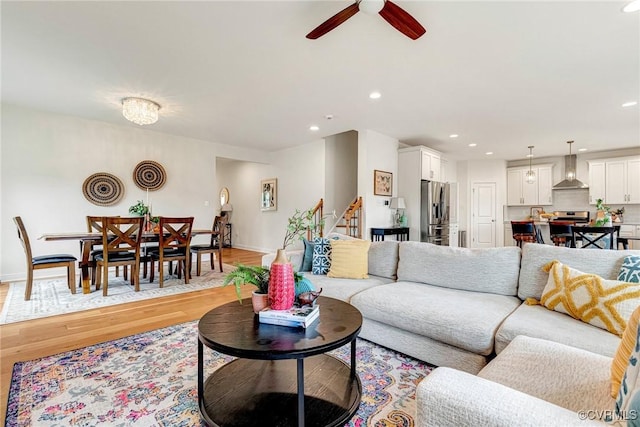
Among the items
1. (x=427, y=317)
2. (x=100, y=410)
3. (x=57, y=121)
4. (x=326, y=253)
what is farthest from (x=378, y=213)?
(x=57, y=121)

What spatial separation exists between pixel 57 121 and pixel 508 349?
638 cm

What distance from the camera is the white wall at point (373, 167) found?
5332 millimetres

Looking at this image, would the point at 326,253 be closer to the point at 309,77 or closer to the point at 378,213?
the point at 309,77

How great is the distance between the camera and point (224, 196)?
30.2ft

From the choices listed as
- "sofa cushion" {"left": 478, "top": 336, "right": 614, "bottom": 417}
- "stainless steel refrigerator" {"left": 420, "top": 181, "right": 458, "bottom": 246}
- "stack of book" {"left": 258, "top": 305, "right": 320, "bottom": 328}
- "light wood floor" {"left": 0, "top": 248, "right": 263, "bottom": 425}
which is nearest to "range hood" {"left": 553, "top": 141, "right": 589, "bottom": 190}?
"stainless steel refrigerator" {"left": 420, "top": 181, "right": 458, "bottom": 246}

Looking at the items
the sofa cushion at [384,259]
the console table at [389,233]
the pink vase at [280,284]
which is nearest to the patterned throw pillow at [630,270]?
the sofa cushion at [384,259]

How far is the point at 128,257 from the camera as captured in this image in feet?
12.7

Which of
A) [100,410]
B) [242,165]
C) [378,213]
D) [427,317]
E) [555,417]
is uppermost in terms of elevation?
[242,165]

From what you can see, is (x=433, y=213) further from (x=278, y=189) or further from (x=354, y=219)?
(x=278, y=189)

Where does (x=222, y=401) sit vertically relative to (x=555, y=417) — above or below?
below

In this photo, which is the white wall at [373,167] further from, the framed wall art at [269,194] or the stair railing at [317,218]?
the framed wall art at [269,194]

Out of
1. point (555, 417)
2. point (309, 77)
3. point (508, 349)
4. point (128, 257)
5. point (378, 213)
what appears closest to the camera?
point (555, 417)

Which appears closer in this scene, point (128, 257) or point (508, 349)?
point (508, 349)

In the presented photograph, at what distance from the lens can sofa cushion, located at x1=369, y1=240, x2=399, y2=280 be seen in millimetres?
2811
